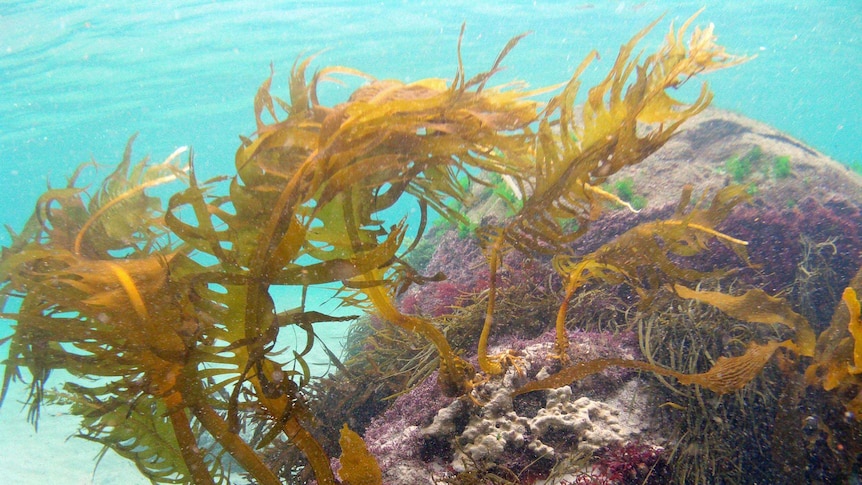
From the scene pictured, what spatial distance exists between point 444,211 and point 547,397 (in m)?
1.28

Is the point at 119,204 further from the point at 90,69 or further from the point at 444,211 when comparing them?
the point at 90,69

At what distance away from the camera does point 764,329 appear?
3033mm

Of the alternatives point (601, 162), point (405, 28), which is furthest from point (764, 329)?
point (405, 28)

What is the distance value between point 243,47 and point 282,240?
25173 millimetres

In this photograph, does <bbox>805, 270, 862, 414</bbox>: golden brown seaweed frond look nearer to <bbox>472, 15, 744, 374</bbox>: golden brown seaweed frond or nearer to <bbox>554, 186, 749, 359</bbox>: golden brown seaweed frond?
<bbox>554, 186, 749, 359</bbox>: golden brown seaweed frond

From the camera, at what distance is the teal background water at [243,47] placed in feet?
60.3

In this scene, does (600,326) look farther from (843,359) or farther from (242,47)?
(242,47)

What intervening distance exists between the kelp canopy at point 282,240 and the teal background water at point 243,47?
947 cm

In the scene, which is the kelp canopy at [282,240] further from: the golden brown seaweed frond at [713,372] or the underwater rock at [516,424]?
the golden brown seaweed frond at [713,372]

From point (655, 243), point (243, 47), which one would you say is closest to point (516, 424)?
point (655, 243)

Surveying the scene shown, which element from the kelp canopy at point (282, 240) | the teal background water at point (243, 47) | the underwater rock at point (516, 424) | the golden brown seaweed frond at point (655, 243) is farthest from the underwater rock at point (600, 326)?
the teal background water at point (243, 47)

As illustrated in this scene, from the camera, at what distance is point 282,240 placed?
1579 mm

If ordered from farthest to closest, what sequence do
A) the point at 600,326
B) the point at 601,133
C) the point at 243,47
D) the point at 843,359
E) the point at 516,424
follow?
the point at 243,47 < the point at 600,326 < the point at 516,424 < the point at 843,359 < the point at 601,133

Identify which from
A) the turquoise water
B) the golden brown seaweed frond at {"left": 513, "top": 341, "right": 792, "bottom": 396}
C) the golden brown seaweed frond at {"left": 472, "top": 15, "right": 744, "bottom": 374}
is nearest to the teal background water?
the turquoise water
